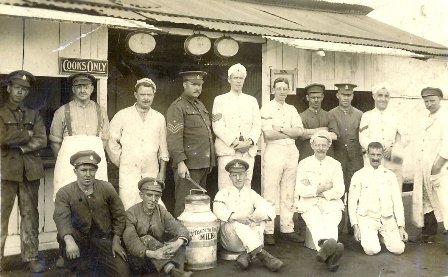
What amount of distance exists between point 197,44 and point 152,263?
3.11 m

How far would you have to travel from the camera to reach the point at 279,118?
22.1 ft

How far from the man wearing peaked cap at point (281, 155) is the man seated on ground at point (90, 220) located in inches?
93.4

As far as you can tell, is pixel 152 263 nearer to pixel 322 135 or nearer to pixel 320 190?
pixel 320 190

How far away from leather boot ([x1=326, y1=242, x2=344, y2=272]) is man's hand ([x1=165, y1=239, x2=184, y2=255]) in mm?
1665

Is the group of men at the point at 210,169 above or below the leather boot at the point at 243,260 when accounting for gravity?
above

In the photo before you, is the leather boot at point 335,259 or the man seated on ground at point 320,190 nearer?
the leather boot at point 335,259

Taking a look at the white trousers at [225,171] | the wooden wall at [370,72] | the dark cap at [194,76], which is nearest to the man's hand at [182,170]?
the white trousers at [225,171]

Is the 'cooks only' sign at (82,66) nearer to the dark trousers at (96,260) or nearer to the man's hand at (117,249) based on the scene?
the dark trousers at (96,260)

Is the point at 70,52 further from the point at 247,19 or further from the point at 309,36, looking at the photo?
the point at 309,36

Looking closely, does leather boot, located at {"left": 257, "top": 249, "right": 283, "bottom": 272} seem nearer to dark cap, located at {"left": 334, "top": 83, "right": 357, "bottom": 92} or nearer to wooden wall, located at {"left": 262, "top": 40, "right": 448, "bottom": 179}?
dark cap, located at {"left": 334, "top": 83, "right": 357, "bottom": 92}

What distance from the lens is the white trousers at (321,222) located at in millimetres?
6078

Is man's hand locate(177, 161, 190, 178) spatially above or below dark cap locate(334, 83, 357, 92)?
below

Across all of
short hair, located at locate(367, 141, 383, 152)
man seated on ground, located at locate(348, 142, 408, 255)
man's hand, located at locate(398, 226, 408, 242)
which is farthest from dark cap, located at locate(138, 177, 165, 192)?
man's hand, located at locate(398, 226, 408, 242)

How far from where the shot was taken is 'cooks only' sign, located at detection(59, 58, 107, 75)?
5.98 m
